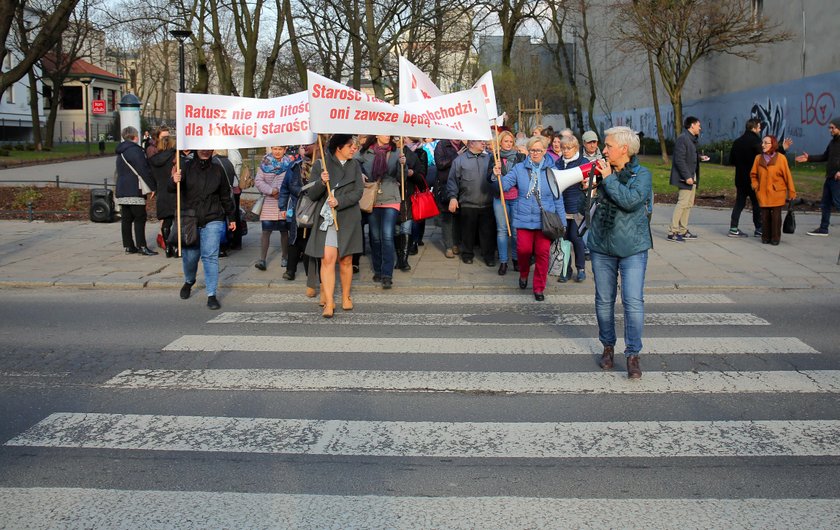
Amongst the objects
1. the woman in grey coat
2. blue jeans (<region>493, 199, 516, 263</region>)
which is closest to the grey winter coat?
the woman in grey coat

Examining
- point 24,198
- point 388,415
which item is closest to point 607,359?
point 388,415

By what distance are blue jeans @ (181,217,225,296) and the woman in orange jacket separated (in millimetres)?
8227

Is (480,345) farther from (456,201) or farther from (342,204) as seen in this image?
(456,201)

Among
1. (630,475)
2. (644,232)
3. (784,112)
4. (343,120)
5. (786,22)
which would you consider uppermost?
(786,22)

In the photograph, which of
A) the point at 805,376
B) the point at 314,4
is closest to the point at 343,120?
the point at 805,376

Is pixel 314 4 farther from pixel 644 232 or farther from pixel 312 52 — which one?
pixel 644 232

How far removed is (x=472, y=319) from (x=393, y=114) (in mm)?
2396

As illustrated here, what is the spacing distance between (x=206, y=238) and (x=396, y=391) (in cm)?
394

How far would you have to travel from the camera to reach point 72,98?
84625mm

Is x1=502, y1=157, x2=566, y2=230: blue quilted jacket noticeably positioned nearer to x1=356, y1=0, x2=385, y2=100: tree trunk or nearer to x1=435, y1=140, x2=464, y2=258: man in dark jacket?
x1=435, y1=140, x2=464, y2=258: man in dark jacket

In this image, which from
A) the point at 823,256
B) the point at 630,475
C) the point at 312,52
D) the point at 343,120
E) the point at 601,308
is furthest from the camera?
the point at 312,52

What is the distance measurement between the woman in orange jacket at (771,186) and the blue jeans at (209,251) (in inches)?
324

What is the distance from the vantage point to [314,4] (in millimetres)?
34312

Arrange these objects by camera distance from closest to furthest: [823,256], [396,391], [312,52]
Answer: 1. [396,391]
2. [823,256]
3. [312,52]
